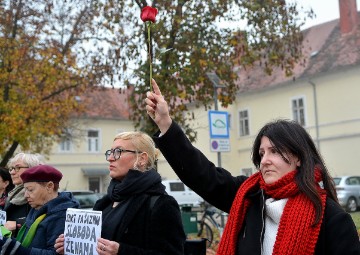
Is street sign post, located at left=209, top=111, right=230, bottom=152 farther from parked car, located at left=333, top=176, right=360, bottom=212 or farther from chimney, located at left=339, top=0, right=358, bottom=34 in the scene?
chimney, located at left=339, top=0, right=358, bottom=34

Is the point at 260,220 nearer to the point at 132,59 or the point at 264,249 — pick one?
the point at 264,249

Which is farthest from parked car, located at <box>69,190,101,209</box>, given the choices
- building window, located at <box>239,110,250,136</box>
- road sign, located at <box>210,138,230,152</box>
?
building window, located at <box>239,110,250,136</box>

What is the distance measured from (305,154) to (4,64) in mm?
13985

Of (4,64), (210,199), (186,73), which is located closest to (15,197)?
(210,199)

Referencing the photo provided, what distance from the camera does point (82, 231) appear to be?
11.5ft

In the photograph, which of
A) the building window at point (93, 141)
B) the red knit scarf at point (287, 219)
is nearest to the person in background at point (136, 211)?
the red knit scarf at point (287, 219)

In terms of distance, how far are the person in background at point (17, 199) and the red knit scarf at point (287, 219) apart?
2.47m

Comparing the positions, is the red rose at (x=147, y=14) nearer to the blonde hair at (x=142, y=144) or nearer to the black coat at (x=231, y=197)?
the black coat at (x=231, y=197)

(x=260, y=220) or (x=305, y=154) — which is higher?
(x=305, y=154)

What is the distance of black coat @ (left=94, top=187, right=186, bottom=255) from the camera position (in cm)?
332

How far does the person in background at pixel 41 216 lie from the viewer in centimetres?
362

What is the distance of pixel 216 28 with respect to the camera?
11875 mm

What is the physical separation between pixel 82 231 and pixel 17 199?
4.68 feet

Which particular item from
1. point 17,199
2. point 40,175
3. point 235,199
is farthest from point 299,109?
point 235,199
